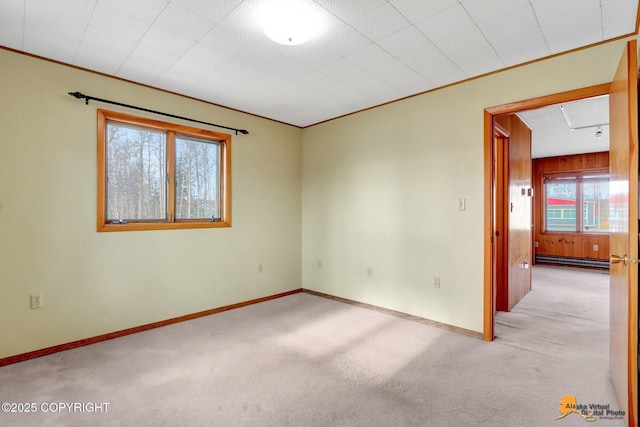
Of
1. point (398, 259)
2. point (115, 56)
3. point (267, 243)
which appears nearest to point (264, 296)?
point (267, 243)

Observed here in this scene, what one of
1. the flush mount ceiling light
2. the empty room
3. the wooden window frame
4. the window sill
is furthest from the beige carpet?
the wooden window frame

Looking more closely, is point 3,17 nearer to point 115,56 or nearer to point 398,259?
point 115,56

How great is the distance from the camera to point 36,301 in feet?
8.58

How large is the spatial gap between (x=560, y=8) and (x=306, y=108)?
2.60 metres

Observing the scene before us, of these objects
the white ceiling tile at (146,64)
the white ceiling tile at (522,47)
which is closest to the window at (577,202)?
the white ceiling tile at (522,47)

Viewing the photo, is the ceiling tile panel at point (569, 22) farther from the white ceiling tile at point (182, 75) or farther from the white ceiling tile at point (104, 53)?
the white ceiling tile at point (104, 53)

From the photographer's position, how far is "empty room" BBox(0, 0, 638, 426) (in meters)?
1.99

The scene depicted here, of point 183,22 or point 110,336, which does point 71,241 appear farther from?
point 183,22

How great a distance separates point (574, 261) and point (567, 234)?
628 mm

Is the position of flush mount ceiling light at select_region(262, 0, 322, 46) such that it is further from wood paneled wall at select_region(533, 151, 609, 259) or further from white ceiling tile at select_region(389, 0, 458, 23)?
wood paneled wall at select_region(533, 151, 609, 259)

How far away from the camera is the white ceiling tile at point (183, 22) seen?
204 centimetres

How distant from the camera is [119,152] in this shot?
3.15 m

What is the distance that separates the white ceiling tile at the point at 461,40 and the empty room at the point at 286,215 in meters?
0.02

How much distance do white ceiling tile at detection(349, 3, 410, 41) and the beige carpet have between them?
2502 mm
